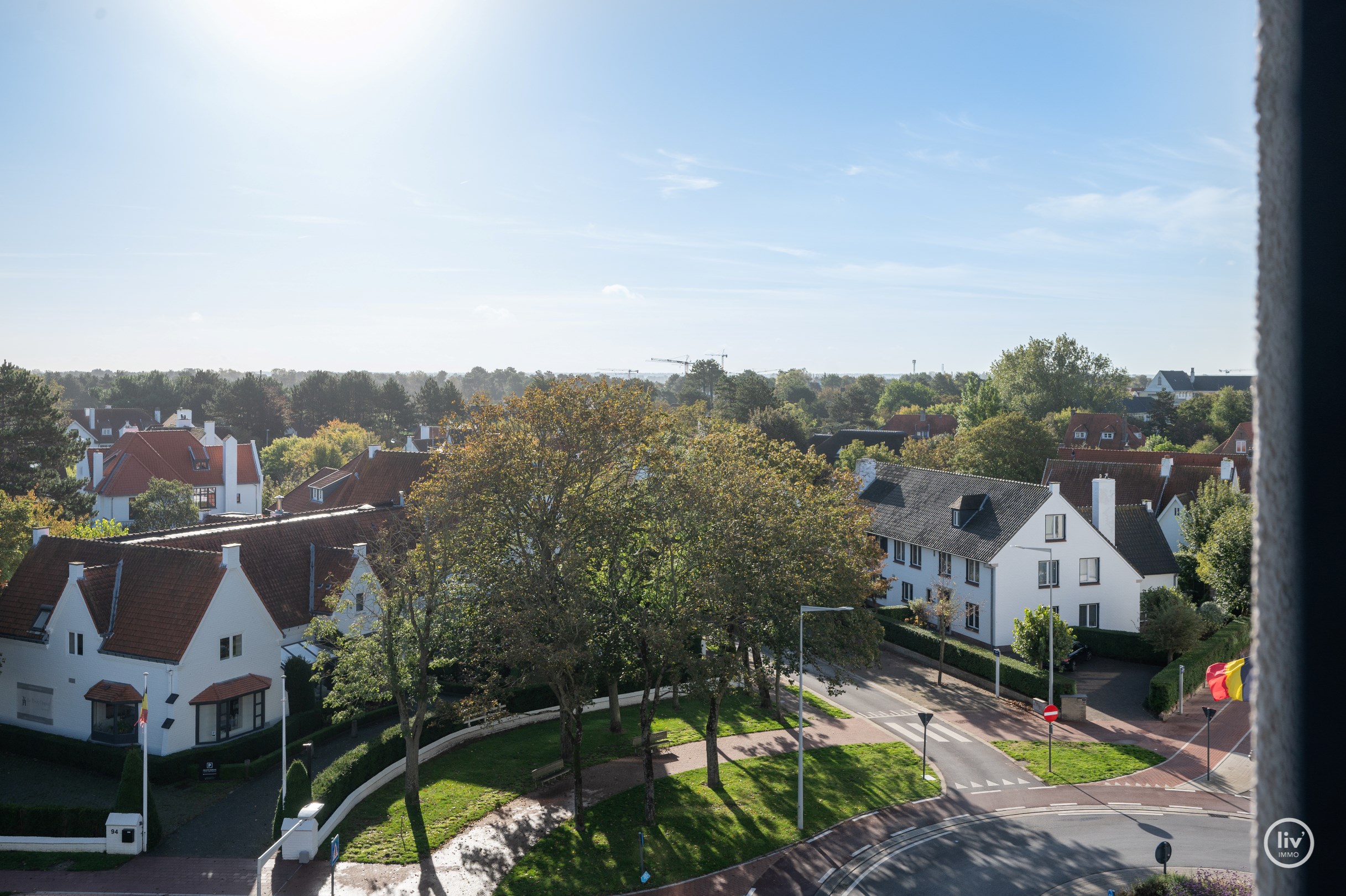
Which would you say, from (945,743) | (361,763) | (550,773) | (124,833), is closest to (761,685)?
(945,743)

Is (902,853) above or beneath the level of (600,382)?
beneath

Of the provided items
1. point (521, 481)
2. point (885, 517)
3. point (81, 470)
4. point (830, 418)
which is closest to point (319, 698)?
point (521, 481)

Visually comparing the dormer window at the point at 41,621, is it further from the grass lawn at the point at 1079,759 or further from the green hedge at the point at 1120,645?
the green hedge at the point at 1120,645

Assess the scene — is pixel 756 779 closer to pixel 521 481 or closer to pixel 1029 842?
pixel 1029 842

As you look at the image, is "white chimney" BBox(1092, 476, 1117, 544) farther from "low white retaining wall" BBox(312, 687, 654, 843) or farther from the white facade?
"low white retaining wall" BBox(312, 687, 654, 843)

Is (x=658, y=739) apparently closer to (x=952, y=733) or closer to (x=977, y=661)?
(x=952, y=733)
